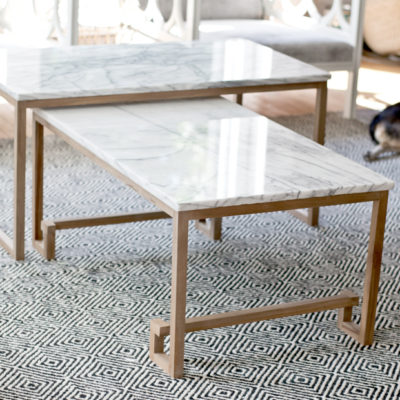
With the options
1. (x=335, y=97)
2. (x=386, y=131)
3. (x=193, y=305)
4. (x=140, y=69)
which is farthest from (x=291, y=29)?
(x=193, y=305)

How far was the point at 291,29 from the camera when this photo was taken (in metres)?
4.10

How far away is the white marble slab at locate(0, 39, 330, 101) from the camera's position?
7.93 ft

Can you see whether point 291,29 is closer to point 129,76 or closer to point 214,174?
point 129,76

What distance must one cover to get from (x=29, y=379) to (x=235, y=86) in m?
1.05

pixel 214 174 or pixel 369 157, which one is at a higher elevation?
pixel 214 174

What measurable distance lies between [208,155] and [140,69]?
25.7 inches

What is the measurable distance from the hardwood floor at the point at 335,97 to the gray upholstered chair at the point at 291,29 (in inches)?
9.8

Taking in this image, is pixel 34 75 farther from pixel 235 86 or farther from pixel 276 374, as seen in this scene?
pixel 276 374

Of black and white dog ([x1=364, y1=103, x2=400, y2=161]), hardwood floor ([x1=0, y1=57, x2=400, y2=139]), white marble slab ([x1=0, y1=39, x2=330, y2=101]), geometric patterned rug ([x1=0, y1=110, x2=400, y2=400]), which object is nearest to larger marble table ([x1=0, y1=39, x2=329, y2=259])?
white marble slab ([x1=0, y1=39, x2=330, y2=101])

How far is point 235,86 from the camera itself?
2559 mm

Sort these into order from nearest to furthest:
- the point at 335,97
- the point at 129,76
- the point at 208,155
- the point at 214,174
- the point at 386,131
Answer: the point at 214,174
the point at 208,155
the point at 129,76
the point at 386,131
the point at 335,97

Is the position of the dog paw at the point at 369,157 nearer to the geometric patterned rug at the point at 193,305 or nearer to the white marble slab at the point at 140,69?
the geometric patterned rug at the point at 193,305

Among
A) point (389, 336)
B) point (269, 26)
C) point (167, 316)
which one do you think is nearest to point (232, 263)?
point (167, 316)

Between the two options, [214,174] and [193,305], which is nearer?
[214,174]
